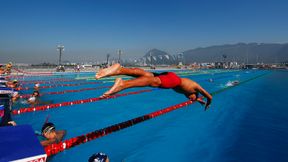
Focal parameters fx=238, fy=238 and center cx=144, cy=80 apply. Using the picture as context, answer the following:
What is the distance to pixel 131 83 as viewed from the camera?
3.80 meters

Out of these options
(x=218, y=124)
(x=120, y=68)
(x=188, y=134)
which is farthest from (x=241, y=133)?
(x=120, y=68)

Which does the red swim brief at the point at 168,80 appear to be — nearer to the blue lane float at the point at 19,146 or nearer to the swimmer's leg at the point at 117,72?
the swimmer's leg at the point at 117,72

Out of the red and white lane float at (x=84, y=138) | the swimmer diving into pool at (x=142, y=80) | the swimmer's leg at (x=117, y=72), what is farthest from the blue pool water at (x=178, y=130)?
the swimmer's leg at (x=117, y=72)

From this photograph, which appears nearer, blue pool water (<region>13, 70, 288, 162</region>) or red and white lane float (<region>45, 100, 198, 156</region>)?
red and white lane float (<region>45, 100, 198, 156</region>)

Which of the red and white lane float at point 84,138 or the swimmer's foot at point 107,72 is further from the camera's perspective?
the red and white lane float at point 84,138

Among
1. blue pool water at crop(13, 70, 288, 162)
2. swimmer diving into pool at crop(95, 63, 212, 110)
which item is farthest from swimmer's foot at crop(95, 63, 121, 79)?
blue pool water at crop(13, 70, 288, 162)

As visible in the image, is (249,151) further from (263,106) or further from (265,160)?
(263,106)

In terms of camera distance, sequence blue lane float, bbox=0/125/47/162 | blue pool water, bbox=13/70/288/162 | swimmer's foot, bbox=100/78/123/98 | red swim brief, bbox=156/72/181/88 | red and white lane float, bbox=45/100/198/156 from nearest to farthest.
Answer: blue lane float, bbox=0/125/47/162
swimmer's foot, bbox=100/78/123/98
red swim brief, bbox=156/72/181/88
red and white lane float, bbox=45/100/198/156
blue pool water, bbox=13/70/288/162

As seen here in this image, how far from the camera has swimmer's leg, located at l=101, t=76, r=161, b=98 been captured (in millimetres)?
3578

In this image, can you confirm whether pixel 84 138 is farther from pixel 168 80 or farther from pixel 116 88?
pixel 116 88

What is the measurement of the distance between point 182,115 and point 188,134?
8.89ft

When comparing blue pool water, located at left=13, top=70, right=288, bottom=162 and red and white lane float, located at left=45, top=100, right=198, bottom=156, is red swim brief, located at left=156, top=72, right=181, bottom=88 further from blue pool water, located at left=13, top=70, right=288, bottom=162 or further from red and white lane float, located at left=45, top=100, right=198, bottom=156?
red and white lane float, located at left=45, top=100, right=198, bottom=156

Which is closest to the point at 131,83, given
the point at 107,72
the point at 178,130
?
the point at 107,72

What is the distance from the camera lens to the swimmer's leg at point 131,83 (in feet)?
11.7
